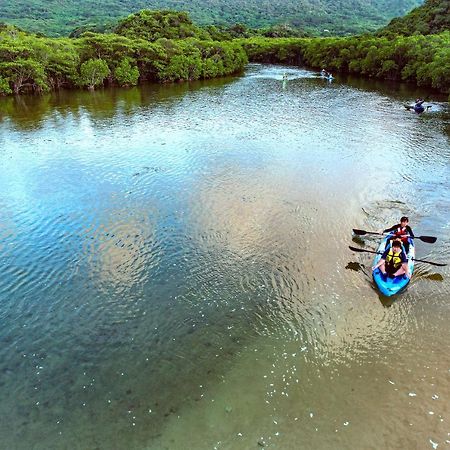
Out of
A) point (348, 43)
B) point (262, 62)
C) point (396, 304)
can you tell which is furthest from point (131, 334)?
point (262, 62)

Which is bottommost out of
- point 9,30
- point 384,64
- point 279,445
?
point 279,445

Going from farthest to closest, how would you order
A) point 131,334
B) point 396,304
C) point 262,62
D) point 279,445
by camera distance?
point 262,62, point 396,304, point 131,334, point 279,445

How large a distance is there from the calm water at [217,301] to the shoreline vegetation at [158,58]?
21552 mm

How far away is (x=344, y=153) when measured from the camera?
93.8 ft

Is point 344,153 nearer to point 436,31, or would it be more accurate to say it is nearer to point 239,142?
point 239,142

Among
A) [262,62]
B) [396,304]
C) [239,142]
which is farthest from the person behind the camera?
[262,62]

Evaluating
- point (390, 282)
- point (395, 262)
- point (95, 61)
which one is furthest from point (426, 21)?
point (390, 282)

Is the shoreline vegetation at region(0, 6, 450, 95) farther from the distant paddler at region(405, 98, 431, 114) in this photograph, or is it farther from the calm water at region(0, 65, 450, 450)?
the calm water at region(0, 65, 450, 450)

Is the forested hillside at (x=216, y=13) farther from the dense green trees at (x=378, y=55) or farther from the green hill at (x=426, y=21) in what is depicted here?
the green hill at (x=426, y=21)

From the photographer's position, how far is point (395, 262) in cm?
1468

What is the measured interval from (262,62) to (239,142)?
71.8 metres

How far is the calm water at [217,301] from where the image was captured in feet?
33.5

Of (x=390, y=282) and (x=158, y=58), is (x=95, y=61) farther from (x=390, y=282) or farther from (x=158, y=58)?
(x=390, y=282)

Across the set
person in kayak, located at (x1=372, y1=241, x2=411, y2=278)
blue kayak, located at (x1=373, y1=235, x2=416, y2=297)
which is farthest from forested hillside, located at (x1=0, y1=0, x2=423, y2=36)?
blue kayak, located at (x1=373, y1=235, x2=416, y2=297)
